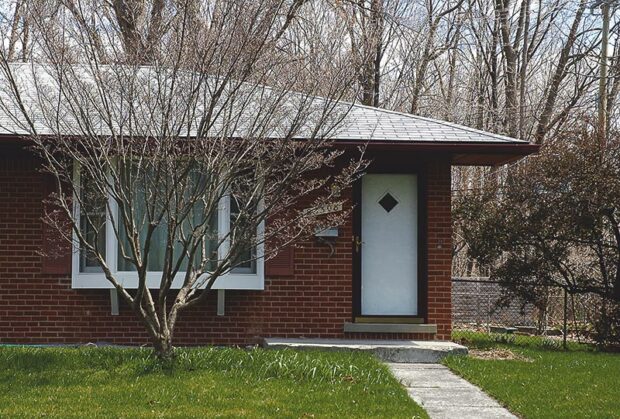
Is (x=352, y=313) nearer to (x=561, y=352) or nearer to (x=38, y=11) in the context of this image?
(x=561, y=352)

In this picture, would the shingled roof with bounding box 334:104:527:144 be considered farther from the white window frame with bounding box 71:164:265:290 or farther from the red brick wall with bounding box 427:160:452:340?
the white window frame with bounding box 71:164:265:290

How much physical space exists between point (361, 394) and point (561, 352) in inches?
201

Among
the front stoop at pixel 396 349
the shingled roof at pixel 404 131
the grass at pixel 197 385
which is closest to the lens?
the grass at pixel 197 385

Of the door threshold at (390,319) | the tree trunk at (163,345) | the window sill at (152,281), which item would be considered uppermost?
the window sill at (152,281)

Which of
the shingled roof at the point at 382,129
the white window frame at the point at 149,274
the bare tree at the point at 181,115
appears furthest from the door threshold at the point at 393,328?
the bare tree at the point at 181,115

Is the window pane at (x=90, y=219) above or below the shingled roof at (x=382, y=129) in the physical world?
below

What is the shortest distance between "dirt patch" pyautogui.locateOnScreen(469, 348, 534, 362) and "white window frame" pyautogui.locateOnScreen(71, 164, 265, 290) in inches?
110

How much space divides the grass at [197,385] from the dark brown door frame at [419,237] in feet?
6.99

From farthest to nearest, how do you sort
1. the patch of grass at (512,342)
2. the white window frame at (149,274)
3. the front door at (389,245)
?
the patch of grass at (512,342)
the front door at (389,245)
the white window frame at (149,274)

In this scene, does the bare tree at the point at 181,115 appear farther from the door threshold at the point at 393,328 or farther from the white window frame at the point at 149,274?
the door threshold at the point at 393,328

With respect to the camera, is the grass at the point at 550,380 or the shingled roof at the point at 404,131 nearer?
the grass at the point at 550,380

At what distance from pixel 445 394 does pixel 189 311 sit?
4.33 meters

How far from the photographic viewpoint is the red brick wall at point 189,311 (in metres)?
11.7

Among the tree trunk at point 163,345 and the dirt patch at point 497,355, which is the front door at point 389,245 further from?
the tree trunk at point 163,345
